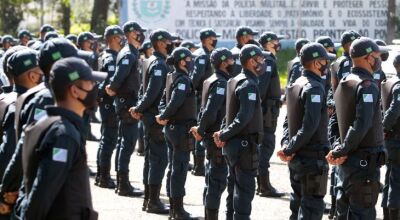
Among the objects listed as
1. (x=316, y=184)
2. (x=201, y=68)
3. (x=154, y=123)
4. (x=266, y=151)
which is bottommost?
(x=266, y=151)

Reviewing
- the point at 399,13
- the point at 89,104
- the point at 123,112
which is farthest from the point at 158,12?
the point at 89,104

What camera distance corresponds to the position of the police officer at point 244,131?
364 inches

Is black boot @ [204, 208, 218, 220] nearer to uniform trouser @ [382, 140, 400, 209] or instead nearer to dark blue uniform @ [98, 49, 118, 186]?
uniform trouser @ [382, 140, 400, 209]

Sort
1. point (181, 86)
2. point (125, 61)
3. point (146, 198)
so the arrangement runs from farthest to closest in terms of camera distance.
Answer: point (125, 61) → point (146, 198) → point (181, 86)

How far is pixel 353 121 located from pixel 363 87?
0.37m

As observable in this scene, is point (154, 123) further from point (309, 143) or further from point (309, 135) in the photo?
point (309, 135)

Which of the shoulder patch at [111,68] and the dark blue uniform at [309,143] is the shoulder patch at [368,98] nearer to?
the dark blue uniform at [309,143]

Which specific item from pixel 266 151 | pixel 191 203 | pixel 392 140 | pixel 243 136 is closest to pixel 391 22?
pixel 266 151

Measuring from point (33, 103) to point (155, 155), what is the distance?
4.90 metres

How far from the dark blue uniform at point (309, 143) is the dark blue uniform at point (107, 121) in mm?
4494

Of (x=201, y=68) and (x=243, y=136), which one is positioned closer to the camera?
(x=243, y=136)

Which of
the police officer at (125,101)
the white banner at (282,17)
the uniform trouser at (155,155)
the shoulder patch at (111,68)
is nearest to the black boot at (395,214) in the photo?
the uniform trouser at (155,155)

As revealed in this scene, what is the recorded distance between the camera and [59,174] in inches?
214

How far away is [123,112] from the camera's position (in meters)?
12.5
